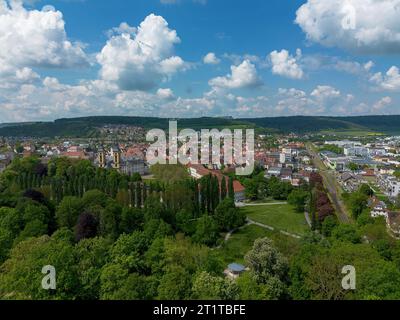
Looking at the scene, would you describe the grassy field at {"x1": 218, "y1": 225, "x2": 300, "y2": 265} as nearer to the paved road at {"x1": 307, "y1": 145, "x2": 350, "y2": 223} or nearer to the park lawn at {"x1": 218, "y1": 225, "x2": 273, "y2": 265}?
the park lawn at {"x1": 218, "y1": 225, "x2": 273, "y2": 265}

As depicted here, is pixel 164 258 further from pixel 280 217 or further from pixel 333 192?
pixel 333 192

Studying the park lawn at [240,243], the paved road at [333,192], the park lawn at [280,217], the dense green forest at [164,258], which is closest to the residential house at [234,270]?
the dense green forest at [164,258]

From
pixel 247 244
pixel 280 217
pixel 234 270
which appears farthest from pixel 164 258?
pixel 280 217

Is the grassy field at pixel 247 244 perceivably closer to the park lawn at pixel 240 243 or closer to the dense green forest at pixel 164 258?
the park lawn at pixel 240 243

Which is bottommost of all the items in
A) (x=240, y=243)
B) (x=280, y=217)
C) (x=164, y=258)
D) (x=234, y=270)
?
(x=280, y=217)
